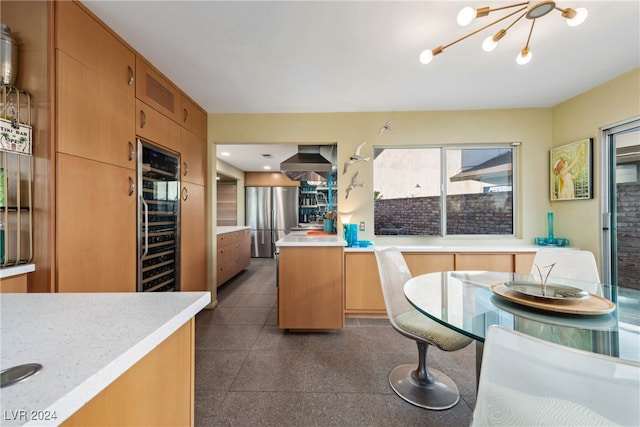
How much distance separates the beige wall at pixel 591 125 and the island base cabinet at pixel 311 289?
264 centimetres

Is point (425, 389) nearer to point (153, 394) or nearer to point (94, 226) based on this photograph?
point (153, 394)

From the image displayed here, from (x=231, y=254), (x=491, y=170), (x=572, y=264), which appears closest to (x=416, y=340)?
(x=572, y=264)

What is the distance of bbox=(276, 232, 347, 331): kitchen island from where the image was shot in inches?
96.8

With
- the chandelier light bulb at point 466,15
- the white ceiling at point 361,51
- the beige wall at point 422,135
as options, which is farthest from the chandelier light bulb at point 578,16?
the beige wall at point 422,135

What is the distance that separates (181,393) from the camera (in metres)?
0.82

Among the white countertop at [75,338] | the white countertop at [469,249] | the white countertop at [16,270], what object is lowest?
the white countertop at [469,249]

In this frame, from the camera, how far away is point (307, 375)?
1871 mm

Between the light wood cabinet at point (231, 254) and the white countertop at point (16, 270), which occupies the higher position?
the white countertop at point (16, 270)

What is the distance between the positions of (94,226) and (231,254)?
279 cm

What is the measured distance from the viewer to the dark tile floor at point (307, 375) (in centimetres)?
150

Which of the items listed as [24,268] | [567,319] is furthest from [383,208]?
[24,268]

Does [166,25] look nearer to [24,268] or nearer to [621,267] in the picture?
[24,268]

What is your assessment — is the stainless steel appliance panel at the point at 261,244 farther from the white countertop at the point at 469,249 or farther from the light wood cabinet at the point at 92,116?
the light wood cabinet at the point at 92,116

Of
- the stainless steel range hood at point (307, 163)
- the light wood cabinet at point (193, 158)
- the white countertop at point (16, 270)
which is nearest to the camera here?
the white countertop at point (16, 270)
